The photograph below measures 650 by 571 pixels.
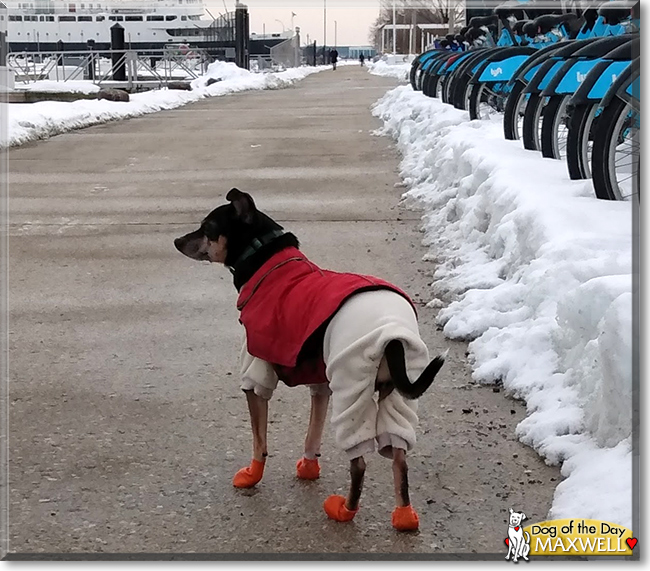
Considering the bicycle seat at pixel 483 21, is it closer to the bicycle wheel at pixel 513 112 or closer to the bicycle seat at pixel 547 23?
the bicycle seat at pixel 547 23

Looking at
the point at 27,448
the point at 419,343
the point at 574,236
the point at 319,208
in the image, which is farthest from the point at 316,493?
the point at 319,208

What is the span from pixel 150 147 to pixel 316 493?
1012 cm

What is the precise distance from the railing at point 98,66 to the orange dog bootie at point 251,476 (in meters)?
28.4

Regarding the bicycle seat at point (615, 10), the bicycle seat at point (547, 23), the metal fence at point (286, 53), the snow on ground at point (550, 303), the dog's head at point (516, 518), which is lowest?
the dog's head at point (516, 518)

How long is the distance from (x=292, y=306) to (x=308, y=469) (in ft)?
2.25

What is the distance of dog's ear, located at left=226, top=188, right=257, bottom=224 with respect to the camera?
3.11m

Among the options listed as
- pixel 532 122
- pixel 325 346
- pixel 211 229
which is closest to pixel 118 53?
pixel 532 122

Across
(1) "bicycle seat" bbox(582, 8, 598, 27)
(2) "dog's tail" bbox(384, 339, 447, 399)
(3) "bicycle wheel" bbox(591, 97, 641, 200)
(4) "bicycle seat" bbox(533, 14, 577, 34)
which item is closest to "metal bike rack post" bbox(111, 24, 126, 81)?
(4) "bicycle seat" bbox(533, 14, 577, 34)

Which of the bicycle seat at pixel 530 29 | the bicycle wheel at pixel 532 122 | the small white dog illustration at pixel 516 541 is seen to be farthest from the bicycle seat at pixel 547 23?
the small white dog illustration at pixel 516 541

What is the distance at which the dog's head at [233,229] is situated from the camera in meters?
3.14

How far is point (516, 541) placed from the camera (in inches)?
107

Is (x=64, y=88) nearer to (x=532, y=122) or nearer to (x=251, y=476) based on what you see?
A: (x=532, y=122)

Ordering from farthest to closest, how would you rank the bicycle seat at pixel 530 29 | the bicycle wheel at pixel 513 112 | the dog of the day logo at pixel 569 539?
the bicycle seat at pixel 530 29
the bicycle wheel at pixel 513 112
the dog of the day logo at pixel 569 539

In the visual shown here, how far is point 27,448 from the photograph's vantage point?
353 cm
